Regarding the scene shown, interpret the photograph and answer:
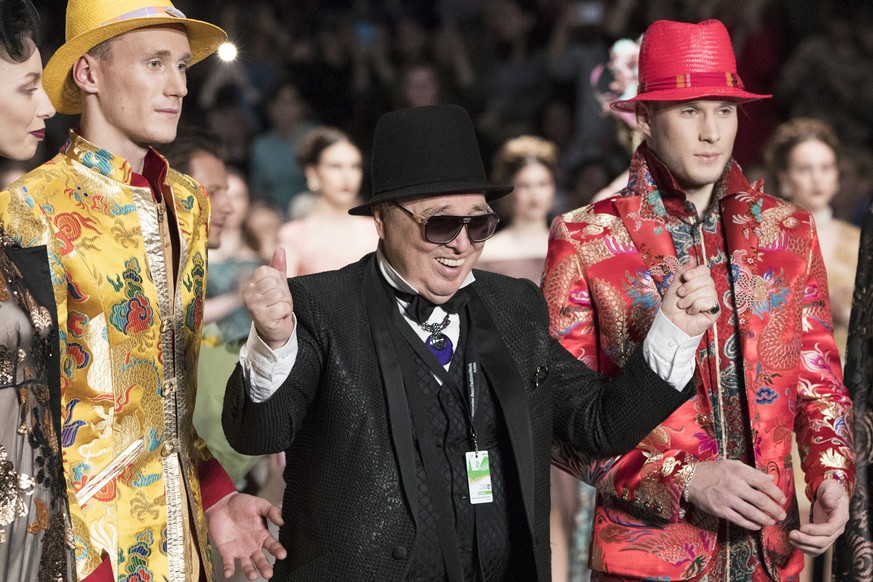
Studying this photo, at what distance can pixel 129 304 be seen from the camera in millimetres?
3092

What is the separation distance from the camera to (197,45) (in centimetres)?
349

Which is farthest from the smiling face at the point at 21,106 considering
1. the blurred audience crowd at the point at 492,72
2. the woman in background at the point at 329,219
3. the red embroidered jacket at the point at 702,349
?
the blurred audience crowd at the point at 492,72

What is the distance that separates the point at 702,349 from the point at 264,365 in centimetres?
119

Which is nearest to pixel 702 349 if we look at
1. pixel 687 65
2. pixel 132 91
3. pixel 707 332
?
pixel 707 332

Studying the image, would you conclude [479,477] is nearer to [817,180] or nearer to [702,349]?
[702,349]

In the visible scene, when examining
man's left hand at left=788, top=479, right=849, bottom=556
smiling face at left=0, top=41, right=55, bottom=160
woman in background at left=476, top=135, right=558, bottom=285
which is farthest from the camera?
woman in background at left=476, top=135, right=558, bottom=285

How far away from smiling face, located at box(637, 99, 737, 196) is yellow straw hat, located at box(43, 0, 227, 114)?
125 cm

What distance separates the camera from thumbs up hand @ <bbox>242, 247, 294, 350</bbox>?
274cm

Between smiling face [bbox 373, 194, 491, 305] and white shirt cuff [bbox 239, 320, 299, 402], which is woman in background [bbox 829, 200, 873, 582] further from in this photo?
white shirt cuff [bbox 239, 320, 299, 402]

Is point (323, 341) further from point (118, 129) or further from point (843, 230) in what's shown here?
point (843, 230)

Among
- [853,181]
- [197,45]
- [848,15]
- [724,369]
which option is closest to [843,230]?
[853,181]

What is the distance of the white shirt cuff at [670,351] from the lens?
3.16m

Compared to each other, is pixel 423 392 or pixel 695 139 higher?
pixel 695 139

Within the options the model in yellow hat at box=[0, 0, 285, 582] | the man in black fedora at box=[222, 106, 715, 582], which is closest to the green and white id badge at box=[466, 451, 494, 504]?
the man in black fedora at box=[222, 106, 715, 582]
